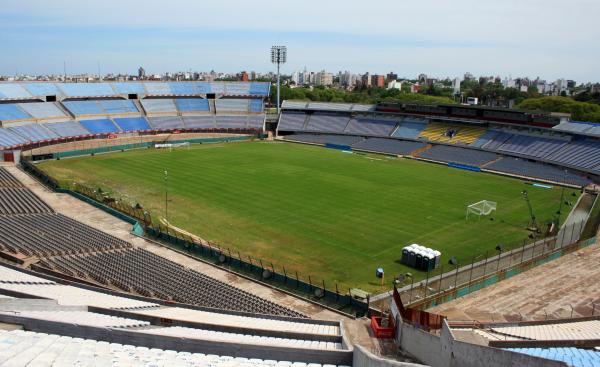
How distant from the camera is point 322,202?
53.6 m

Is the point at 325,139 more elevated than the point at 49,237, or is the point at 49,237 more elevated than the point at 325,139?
the point at 325,139

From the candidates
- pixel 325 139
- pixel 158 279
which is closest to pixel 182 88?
pixel 325 139

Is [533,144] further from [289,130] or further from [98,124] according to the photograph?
[98,124]

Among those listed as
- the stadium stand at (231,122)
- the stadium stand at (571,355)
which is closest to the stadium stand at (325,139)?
the stadium stand at (231,122)

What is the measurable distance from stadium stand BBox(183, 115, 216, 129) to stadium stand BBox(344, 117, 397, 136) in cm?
2948

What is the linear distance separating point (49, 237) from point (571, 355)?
35.4m

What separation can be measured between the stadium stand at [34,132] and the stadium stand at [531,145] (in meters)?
78.1

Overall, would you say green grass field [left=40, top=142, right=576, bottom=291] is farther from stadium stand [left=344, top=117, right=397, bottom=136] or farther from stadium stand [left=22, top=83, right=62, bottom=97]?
stadium stand [left=22, top=83, right=62, bottom=97]

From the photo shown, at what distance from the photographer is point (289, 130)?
356 feet

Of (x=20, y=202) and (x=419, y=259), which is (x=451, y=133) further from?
(x=20, y=202)

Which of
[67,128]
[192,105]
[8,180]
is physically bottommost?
[8,180]

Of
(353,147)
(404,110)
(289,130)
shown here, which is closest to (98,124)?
(289,130)

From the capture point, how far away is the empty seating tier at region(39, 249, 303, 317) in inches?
1101

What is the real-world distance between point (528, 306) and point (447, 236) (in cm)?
1453
